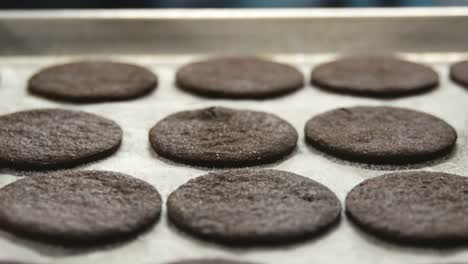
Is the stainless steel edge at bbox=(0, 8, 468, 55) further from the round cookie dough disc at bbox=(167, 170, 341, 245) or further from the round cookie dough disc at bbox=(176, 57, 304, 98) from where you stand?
the round cookie dough disc at bbox=(167, 170, 341, 245)

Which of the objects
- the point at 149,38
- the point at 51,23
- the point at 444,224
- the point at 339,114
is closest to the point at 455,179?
the point at 444,224

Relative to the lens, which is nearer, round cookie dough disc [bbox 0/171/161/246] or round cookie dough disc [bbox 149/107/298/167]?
round cookie dough disc [bbox 0/171/161/246]

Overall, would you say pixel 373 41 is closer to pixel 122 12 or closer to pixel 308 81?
pixel 308 81

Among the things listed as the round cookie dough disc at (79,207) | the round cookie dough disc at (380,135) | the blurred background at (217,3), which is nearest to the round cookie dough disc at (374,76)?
the round cookie dough disc at (380,135)

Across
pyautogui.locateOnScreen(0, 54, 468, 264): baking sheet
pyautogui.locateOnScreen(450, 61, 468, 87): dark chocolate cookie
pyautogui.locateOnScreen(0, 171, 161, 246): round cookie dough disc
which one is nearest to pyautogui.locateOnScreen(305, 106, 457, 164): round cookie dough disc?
pyautogui.locateOnScreen(0, 54, 468, 264): baking sheet

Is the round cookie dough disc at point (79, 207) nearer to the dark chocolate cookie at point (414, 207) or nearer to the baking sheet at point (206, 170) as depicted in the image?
the baking sheet at point (206, 170)

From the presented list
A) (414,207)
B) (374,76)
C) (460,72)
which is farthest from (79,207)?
(460,72)

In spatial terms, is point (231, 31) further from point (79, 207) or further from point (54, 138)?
point (79, 207)
